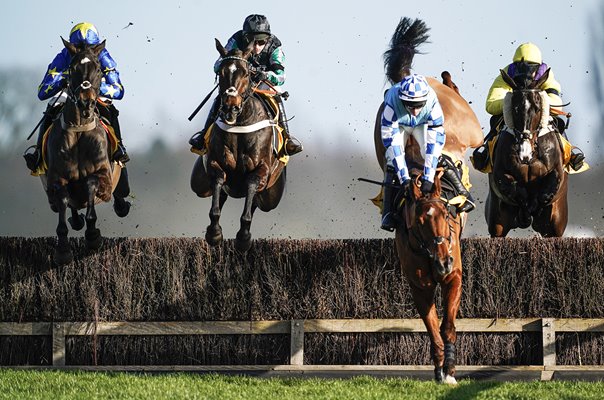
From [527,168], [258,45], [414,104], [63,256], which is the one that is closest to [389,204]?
[414,104]

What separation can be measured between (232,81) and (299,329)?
2778 mm

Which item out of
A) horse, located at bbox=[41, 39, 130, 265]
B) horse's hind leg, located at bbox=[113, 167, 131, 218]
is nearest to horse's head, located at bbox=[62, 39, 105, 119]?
horse, located at bbox=[41, 39, 130, 265]

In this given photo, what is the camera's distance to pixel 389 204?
13164 mm

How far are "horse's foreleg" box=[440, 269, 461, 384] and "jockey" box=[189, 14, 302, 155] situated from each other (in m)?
4.26

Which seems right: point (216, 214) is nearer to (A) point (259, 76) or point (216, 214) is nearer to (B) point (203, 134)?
(B) point (203, 134)

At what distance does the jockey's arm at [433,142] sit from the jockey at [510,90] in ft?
12.0

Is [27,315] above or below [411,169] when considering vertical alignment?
below

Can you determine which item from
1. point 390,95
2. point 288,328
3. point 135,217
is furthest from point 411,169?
point 135,217

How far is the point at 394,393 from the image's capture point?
36.2 ft

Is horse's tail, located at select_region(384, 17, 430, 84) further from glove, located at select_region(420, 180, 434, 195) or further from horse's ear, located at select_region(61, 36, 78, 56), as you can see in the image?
glove, located at select_region(420, 180, 434, 195)

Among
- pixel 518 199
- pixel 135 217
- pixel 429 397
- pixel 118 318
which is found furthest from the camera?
pixel 135 217

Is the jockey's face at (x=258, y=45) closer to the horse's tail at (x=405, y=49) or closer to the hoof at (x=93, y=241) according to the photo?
the horse's tail at (x=405, y=49)

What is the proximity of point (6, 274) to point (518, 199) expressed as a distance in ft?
21.3

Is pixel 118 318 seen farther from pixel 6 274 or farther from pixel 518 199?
pixel 518 199
